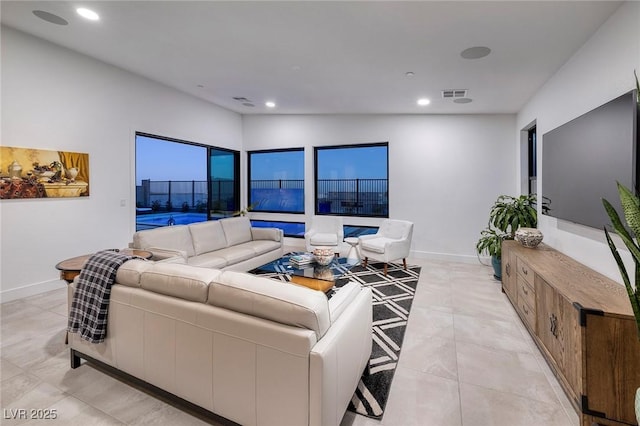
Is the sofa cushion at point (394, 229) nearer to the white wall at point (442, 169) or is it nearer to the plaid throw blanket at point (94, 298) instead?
the white wall at point (442, 169)

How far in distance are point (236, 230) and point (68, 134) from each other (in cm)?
256

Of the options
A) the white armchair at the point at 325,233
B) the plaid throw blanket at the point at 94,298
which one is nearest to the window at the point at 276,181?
the white armchair at the point at 325,233

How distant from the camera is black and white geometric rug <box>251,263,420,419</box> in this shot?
1.97 m

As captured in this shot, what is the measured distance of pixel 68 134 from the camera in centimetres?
394

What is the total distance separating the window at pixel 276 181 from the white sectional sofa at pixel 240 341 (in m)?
5.06

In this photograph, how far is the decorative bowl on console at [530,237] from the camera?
3.36 m

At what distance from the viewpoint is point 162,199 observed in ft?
18.5

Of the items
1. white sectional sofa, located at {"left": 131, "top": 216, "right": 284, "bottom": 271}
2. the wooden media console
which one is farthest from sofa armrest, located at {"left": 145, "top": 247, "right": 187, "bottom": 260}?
the wooden media console

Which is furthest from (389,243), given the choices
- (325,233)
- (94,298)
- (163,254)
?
(94,298)

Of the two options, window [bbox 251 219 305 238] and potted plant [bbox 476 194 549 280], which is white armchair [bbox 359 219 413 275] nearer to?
potted plant [bbox 476 194 549 280]

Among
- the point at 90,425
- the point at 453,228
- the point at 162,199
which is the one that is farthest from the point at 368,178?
the point at 90,425

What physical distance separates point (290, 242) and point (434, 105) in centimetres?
406

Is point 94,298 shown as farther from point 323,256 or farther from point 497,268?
point 497,268

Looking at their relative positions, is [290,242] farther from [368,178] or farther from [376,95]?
[376,95]
